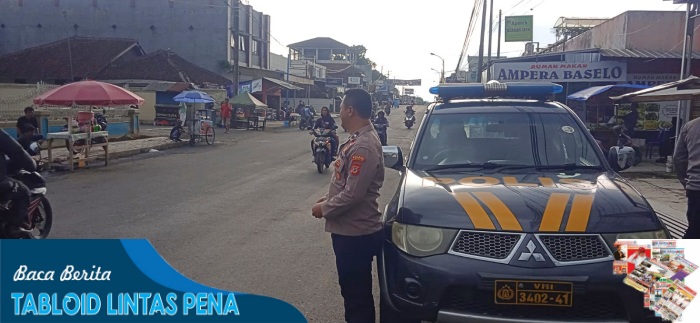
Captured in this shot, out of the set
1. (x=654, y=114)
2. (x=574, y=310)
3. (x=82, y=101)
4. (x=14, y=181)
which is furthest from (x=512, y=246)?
(x=654, y=114)

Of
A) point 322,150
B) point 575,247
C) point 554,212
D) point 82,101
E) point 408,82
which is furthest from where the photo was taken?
point 408,82

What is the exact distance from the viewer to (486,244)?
3.53 meters

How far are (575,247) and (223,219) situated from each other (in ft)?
19.3

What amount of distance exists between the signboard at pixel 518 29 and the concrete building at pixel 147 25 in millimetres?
20603

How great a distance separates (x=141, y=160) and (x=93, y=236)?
10.1m

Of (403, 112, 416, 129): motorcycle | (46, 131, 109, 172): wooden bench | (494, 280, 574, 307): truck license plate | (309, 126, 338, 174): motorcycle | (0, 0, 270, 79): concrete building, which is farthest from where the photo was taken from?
(0, 0, 270, 79): concrete building

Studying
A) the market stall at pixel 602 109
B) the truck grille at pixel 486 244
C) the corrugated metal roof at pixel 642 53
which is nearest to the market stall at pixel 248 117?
the market stall at pixel 602 109

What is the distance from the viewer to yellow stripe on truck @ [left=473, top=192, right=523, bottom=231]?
3508 millimetres

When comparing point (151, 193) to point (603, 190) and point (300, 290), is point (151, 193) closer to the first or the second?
point (300, 290)

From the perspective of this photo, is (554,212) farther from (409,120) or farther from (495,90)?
(409,120)

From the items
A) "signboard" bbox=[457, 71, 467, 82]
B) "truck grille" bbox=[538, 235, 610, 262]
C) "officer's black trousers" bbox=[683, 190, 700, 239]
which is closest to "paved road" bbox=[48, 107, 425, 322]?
"truck grille" bbox=[538, 235, 610, 262]

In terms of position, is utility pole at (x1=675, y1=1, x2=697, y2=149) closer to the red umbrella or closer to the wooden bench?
the red umbrella

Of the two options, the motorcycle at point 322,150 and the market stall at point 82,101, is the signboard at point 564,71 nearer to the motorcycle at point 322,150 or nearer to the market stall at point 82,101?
the motorcycle at point 322,150

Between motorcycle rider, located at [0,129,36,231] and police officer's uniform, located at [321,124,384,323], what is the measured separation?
13.1 ft
